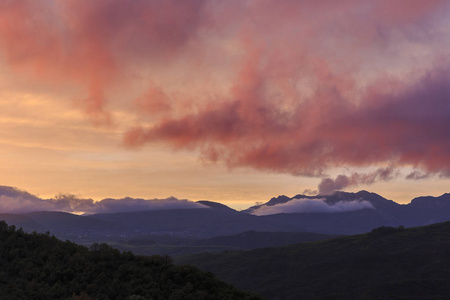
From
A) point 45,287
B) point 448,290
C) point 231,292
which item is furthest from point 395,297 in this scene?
point 45,287

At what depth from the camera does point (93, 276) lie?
53000 millimetres

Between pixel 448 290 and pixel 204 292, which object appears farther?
pixel 448 290

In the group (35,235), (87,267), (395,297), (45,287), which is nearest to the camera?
(45,287)

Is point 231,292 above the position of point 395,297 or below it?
above

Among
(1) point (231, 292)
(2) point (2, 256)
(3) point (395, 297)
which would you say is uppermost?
(2) point (2, 256)

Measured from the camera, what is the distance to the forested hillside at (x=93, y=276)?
164 feet

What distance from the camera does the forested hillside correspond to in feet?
164

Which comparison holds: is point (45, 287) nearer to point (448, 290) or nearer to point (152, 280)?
point (152, 280)

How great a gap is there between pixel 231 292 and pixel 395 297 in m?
163

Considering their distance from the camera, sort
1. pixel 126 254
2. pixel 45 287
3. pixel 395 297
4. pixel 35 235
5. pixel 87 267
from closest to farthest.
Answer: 1. pixel 45 287
2. pixel 87 267
3. pixel 126 254
4. pixel 35 235
5. pixel 395 297

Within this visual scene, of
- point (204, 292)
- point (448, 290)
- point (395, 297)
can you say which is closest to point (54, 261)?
point (204, 292)

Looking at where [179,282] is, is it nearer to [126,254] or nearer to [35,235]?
[126,254]

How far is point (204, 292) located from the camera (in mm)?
51469

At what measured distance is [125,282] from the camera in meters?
52.2
